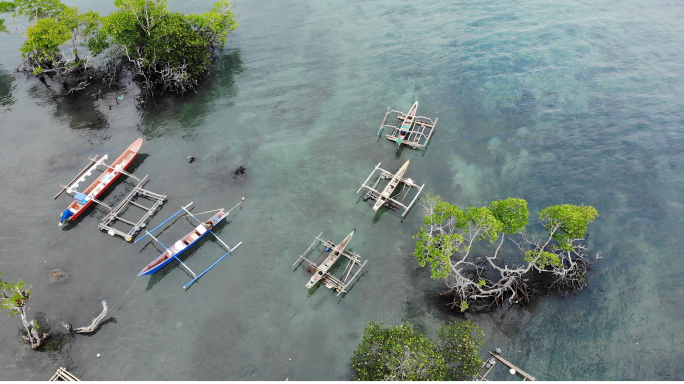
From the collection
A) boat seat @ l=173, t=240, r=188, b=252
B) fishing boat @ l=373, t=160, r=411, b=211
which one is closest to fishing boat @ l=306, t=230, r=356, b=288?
fishing boat @ l=373, t=160, r=411, b=211

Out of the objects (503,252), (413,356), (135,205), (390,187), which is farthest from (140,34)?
(503,252)

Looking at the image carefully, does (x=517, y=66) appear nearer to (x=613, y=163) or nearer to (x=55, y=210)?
(x=613, y=163)

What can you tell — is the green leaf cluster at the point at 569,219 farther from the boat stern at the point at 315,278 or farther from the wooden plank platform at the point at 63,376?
the wooden plank platform at the point at 63,376

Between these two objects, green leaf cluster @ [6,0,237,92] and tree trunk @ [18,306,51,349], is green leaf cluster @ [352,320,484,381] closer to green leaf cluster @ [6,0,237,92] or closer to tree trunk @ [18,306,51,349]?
tree trunk @ [18,306,51,349]

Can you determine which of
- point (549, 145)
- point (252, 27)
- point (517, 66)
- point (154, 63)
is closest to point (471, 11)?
point (517, 66)

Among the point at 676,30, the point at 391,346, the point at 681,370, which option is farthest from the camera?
the point at 676,30
